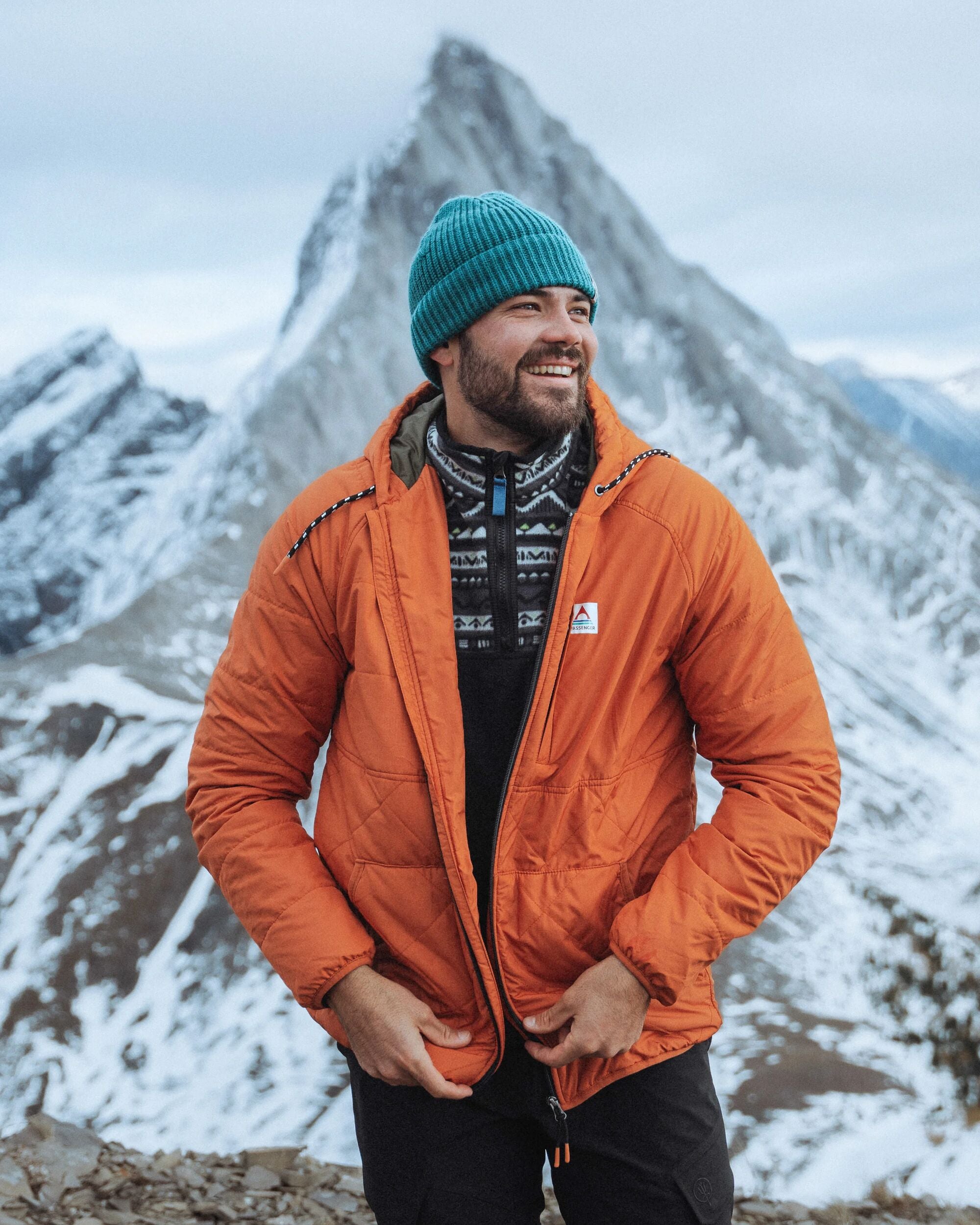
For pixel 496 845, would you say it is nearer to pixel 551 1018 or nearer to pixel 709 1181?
pixel 551 1018

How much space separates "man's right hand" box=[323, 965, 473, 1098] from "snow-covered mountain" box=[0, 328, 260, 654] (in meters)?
21.4

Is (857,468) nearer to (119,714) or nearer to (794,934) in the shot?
(794,934)

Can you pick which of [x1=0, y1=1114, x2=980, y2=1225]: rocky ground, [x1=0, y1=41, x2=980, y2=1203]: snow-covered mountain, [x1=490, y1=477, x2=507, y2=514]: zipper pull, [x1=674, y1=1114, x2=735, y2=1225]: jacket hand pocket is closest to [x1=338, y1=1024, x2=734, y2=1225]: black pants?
[x1=674, y1=1114, x2=735, y2=1225]: jacket hand pocket

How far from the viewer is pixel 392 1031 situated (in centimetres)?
217

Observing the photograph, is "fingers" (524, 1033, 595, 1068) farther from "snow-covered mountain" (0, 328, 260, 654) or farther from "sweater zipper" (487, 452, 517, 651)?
"snow-covered mountain" (0, 328, 260, 654)

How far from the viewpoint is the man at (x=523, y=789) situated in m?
2.20

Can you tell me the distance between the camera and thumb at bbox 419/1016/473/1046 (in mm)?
2213

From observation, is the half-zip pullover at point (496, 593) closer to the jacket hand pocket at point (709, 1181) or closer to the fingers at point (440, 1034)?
the fingers at point (440, 1034)

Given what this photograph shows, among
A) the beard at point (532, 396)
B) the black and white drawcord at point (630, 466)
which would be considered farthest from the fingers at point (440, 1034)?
the beard at point (532, 396)

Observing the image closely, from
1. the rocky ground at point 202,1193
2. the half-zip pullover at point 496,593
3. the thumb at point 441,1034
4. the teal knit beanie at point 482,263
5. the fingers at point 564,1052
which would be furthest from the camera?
the rocky ground at point 202,1193

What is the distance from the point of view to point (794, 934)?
913 centimetres

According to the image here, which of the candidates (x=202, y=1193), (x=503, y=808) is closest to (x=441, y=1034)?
(x=503, y=808)

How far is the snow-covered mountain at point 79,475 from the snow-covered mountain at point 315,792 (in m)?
6.39

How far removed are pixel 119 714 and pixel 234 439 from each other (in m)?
9.46
